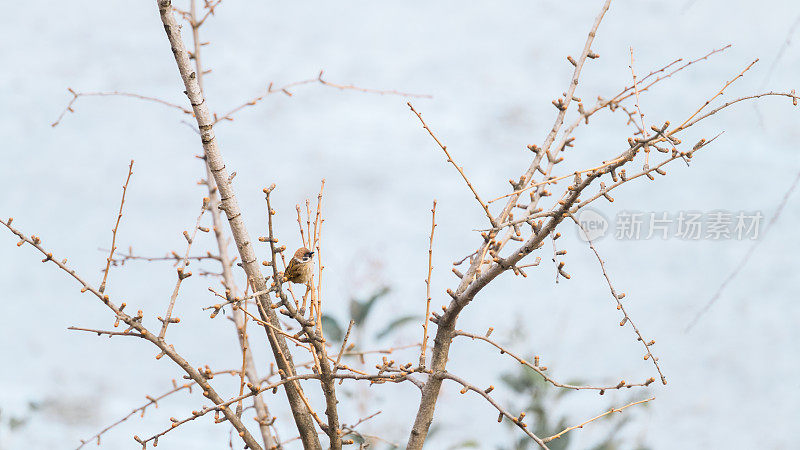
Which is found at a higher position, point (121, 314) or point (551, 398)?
point (551, 398)

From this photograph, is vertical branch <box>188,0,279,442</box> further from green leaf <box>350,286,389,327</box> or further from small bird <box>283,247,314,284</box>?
green leaf <box>350,286,389,327</box>

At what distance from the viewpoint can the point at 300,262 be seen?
557mm

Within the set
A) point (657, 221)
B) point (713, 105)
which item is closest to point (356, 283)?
A: point (657, 221)

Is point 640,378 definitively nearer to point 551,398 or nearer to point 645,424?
point 645,424

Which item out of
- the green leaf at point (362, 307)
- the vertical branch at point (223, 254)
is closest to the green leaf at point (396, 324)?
the green leaf at point (362, 307)

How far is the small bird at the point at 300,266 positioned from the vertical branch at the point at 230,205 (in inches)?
0.9

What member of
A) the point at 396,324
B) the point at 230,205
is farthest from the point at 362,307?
the point at 230,205

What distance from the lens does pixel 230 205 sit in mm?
571

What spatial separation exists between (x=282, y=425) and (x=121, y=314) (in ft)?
4.14

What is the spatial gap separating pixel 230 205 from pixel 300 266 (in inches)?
2.8

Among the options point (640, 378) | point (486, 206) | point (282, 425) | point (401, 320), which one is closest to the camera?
point (486, 206)

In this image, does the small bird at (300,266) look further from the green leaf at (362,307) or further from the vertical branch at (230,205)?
the green leaf at (362,307)

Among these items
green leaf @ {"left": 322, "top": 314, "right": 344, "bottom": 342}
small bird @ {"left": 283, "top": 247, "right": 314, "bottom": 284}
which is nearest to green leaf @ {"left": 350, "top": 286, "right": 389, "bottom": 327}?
green leaf @ {"left": 322, "top": 314, "right": 344, "bottom": 342}

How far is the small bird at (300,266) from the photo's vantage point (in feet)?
1.82
